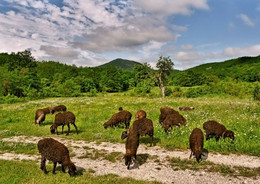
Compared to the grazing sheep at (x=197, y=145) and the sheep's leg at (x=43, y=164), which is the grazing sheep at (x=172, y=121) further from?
the sheep's leg at (x=43, y=164)

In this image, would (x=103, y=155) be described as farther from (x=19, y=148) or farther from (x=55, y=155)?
(x=19, y=148)

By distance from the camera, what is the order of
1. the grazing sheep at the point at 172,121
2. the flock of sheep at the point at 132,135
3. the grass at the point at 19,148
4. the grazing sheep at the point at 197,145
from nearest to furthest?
1. the flock of sheep at the point at 132,135
2. the grazing sheep at the point at 197,145
3. the grass at the point at 19,148
4. the grazing sheep at the point at 172,121

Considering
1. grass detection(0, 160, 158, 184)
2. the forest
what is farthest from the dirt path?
the forest

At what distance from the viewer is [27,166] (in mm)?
12555

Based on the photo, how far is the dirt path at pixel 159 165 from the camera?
10789 millimetres

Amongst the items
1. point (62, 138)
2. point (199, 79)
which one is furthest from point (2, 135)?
point (199, 79)

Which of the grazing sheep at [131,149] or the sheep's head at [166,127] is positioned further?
the sheep's head at [166,127]

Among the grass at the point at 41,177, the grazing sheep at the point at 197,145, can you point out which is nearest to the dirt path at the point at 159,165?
the grass at the point at 41,177

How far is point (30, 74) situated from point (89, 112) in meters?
65.4

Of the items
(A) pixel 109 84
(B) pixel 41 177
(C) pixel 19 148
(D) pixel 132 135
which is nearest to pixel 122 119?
(D) pixel 132 135

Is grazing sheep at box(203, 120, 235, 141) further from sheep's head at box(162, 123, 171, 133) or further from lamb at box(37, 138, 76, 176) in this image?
lamb at box(37, 138, 76, 176)

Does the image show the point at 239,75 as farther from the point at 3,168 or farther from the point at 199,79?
the point at 3,168

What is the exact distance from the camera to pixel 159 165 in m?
12.8

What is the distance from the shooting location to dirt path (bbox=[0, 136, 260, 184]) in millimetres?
10789
